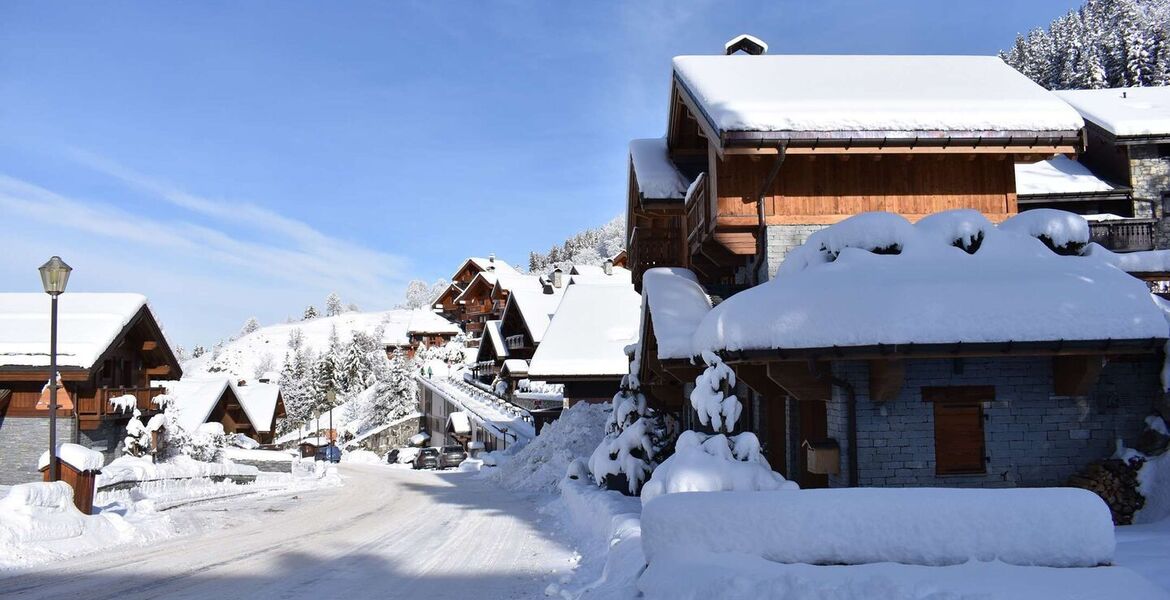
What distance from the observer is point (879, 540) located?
6262 mm

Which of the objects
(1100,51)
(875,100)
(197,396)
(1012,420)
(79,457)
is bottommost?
(197,396)

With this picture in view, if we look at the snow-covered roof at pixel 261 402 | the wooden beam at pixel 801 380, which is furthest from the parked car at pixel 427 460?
the wooden beam at pixel 801 380

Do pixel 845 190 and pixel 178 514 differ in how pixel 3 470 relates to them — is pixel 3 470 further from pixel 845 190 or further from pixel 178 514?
Result: pixel 845 190

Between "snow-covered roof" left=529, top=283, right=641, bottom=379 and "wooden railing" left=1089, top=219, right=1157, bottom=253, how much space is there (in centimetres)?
1545

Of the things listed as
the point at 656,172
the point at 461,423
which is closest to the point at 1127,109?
the point at 656,172

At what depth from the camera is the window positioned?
33.6 feet

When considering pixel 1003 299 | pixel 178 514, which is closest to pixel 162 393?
pixel 178 514

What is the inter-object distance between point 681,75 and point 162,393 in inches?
1003

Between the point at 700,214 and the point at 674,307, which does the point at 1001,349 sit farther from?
the point at 700,214

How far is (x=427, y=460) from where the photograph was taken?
40.6 meters

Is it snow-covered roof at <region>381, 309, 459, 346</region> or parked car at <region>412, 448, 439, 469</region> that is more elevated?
snow-covered roof at <region>381, 309, 459, 346</region>

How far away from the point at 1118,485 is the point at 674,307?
754cm

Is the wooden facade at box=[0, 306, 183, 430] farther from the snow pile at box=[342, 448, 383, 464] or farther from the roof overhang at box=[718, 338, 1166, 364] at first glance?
the snow pile at box=[342, 448, 383, 464]

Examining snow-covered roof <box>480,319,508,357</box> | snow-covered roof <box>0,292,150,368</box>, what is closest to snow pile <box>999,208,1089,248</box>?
snow-covered roof <box>0,292,150,368</box>
